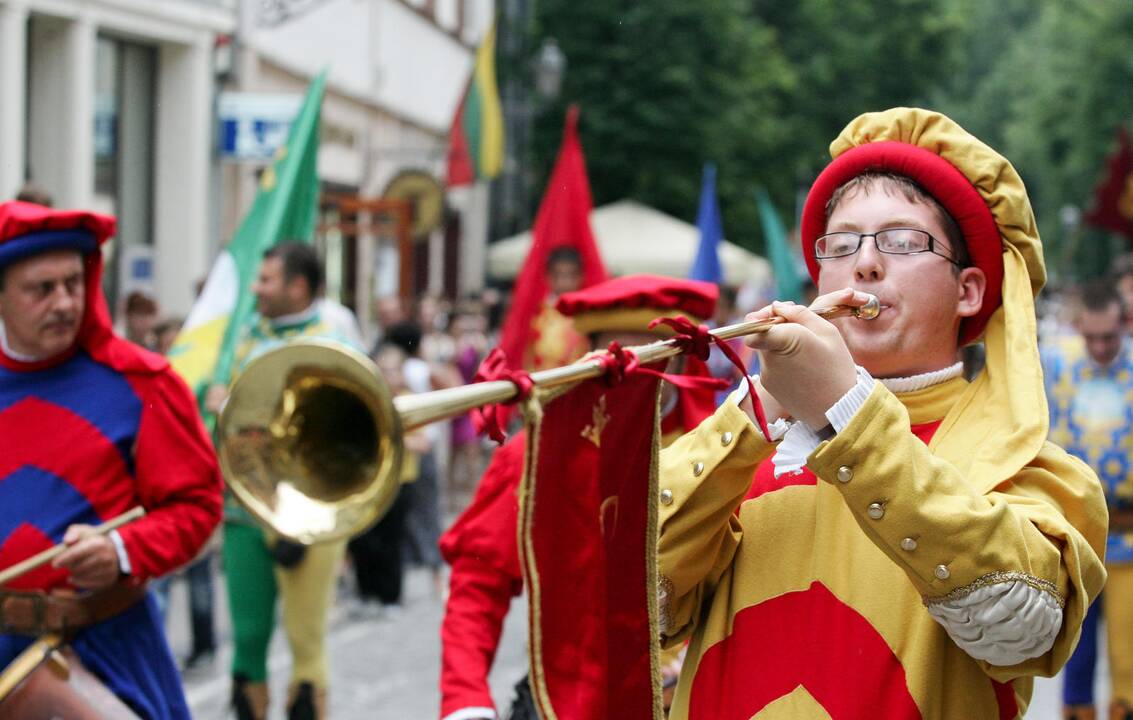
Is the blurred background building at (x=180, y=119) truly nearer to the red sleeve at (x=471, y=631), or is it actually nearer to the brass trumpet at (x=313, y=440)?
the red sleeve at (x=471, y=631)

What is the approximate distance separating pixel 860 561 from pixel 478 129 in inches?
682

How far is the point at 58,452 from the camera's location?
4.24 m

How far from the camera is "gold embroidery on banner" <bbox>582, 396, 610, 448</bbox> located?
8.56ft

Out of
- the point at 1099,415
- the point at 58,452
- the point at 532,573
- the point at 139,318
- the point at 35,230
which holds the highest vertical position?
the point at 35,230

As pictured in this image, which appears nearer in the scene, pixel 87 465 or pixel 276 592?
pixel 87 465

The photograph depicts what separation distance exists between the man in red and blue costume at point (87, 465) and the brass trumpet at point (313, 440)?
2145 millimetres

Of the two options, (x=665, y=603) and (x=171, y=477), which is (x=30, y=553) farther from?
(x=665, y=603)

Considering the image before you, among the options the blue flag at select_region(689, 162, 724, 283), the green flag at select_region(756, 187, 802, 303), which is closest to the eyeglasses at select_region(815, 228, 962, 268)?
the blue flag at select_region(689, 162, 724, 283)

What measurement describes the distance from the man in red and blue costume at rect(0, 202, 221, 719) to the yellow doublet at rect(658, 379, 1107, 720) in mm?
1847

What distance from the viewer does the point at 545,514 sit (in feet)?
8.57

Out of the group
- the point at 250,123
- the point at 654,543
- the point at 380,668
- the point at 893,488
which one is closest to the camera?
the point at 893,488

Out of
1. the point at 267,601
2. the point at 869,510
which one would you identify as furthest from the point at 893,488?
the point at 267,601

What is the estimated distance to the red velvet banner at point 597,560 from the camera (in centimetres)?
262

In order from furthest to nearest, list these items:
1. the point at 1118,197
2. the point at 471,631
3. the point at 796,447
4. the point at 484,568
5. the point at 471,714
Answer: the point at 1118,197 < the point at 484,568 < the point at 471,631 < the point at 471,714 < the point at 796,447
